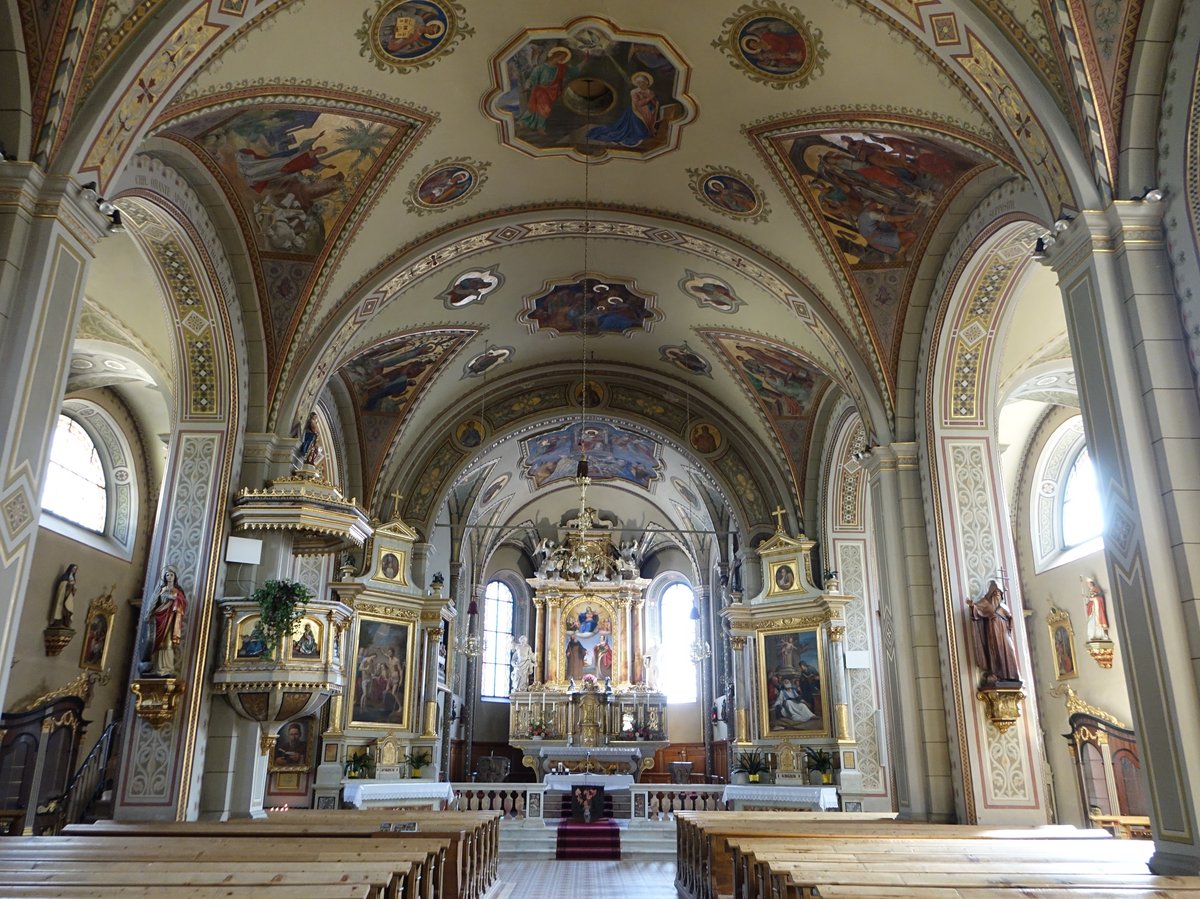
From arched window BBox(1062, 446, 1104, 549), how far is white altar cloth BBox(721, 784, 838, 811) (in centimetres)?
587

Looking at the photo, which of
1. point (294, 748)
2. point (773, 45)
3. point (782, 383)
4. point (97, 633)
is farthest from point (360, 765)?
point (773, 45)

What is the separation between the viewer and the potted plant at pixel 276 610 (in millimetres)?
10367

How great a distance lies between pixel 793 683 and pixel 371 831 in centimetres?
1008

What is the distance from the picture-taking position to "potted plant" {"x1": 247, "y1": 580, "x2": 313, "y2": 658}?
10367mm

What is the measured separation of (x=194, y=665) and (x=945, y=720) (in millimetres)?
7928

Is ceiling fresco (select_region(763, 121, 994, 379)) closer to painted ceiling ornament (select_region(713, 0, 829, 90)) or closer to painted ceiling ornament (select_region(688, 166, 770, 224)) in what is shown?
painted ceiling ornament (select_region(688, 166, 770, 224))

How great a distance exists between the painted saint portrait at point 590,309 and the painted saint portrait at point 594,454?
3.28 metres

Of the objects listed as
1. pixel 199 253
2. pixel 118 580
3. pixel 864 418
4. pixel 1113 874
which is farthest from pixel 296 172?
pixel 1113 874

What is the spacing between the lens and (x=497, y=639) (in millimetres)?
26844

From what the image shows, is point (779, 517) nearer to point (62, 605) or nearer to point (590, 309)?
point (590, 309)

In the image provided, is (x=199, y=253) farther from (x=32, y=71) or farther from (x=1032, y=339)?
(x=1032, y=339)

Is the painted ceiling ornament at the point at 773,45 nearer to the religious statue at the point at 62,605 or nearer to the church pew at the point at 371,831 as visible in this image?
the church pew at the point at 371,831

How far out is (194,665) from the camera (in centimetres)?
1021

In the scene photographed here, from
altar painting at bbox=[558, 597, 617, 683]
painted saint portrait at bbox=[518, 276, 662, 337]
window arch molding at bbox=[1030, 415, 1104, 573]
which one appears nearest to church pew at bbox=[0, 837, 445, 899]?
painted saint portrait at bbox=[518, 276, 662, 337]
